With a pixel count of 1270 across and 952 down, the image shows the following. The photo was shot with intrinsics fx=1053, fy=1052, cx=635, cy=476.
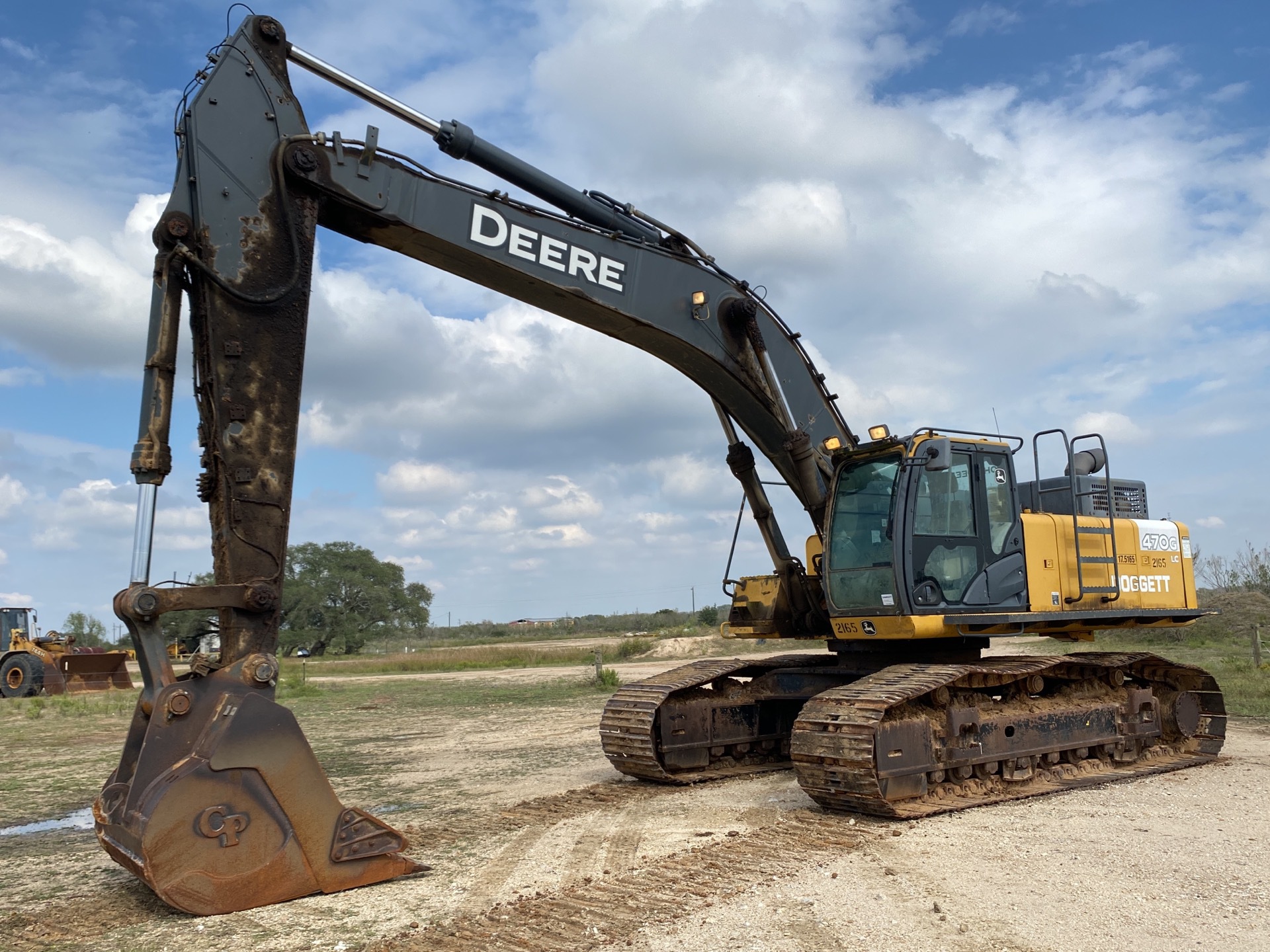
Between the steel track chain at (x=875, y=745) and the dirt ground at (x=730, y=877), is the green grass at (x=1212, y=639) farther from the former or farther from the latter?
the dirt ground at (x=730, y=877)

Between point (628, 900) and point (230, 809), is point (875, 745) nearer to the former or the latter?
point (628, 900)

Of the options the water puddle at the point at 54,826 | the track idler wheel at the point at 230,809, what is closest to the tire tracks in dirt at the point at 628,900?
the track idler wheel at the point at 230,809

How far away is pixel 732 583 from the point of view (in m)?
10.9

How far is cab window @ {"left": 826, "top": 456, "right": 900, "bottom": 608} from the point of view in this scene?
358 inches

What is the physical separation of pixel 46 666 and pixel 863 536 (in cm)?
2469

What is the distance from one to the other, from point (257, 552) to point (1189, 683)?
32.4ft

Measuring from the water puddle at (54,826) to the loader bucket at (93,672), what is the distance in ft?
66.9

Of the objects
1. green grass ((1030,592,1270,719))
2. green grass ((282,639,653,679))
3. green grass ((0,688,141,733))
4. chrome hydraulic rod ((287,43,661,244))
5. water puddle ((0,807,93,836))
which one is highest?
chrome hydraulic rod ((287,43,661,244))

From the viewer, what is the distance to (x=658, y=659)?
3844 cm

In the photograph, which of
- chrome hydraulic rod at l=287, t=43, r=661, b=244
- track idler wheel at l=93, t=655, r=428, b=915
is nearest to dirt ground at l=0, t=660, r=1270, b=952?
track idler wheel at l=93, t=655, r=428, b=915

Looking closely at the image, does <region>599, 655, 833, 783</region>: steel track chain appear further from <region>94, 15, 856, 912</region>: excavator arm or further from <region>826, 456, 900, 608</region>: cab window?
<region>94, 15, 856, 912</region>: excavator arm

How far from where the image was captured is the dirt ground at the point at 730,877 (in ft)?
17.3

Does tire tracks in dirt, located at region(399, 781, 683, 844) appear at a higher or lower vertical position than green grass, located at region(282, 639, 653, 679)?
lower

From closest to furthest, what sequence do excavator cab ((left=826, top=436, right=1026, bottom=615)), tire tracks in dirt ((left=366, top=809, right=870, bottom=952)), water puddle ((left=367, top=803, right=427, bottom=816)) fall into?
tire tracks in dirt ((left=366, top=809, right=870, bottom=952)) → water puddle ((left=367, top=803, right=427, bottom=816)) → excavator cab ((left=826, top=436, right=1026, bottom=615))
